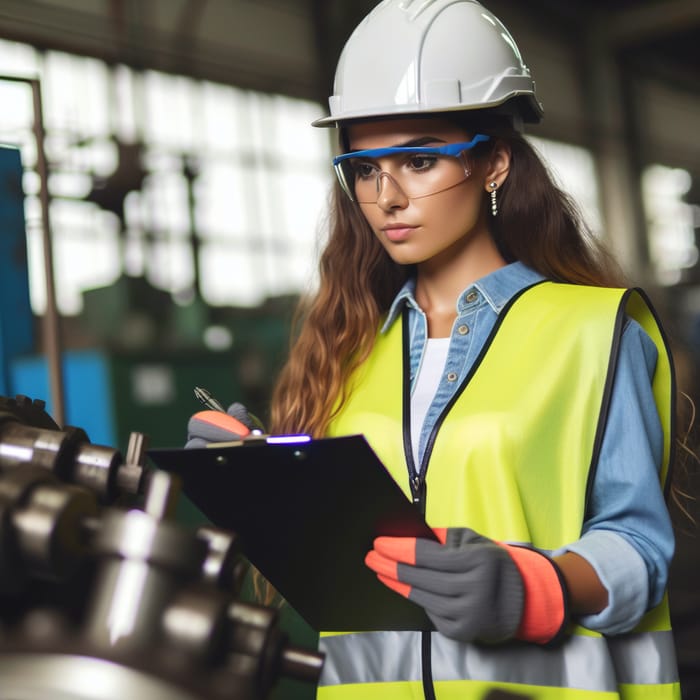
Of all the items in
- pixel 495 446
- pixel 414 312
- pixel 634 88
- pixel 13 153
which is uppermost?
pixel 634 88

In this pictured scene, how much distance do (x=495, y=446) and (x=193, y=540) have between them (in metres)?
0.59

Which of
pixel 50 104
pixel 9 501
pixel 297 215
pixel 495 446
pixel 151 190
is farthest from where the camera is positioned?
pixel 297 215

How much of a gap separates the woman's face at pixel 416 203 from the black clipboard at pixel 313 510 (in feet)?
1.38

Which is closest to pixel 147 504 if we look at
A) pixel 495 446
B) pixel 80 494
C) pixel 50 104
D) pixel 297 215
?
pixel 80 494

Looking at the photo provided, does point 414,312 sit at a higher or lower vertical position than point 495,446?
→ higher

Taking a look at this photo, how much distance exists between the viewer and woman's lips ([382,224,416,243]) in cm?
120

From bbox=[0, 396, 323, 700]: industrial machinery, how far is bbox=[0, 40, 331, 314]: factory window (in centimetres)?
464

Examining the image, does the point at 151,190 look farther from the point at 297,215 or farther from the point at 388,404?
the point at 388,404

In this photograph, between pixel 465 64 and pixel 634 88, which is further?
pixel 634 88

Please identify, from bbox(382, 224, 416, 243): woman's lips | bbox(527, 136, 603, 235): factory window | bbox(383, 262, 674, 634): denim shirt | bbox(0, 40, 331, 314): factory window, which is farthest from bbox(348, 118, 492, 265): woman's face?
bbox(527, 136, 603, 235): factory window

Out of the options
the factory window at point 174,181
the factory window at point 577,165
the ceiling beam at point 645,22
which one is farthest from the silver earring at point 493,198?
the ceiling beam at point 645,22

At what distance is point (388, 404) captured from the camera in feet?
4.07

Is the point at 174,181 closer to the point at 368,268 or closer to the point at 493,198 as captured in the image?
the point at 368,268

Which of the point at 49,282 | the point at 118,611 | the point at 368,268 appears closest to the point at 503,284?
the point at 368,268
